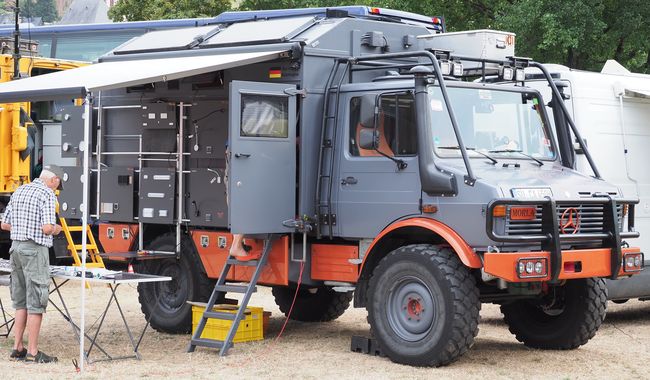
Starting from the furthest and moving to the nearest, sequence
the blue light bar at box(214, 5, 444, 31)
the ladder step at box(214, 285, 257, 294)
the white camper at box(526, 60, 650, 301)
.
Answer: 1. the white camper at box(526, 60, 650, 301)
2. the blue light bar at box(214, 5, 444, 31)
3. the ladder step at box(214, 285, 257, 294)

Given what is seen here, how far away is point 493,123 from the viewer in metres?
10.6

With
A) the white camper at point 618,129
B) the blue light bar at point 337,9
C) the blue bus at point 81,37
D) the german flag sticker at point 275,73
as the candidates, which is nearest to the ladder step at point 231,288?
the german flag sticker at point 275,73

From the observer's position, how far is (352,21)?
1128cm

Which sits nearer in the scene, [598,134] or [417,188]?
[417,188]

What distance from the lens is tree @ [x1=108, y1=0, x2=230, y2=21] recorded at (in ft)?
95.5

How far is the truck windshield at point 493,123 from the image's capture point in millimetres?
10156

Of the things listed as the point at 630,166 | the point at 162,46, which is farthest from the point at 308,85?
the point at 630,166

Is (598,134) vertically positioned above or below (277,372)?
above

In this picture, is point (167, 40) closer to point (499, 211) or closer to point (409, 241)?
point (409, 241)

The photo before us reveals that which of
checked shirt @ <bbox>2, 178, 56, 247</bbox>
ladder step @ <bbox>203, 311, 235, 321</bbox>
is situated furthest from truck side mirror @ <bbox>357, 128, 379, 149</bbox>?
checked shirt @ <bbox>2, 178, 56, 247</bbox>

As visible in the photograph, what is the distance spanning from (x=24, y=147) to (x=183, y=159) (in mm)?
5075

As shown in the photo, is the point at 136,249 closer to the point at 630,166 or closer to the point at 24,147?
the point at 24,147

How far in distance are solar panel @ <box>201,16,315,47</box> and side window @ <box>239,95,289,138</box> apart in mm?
693

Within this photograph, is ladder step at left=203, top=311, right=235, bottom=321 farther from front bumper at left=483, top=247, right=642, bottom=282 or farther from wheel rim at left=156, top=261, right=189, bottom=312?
front bumper at left=483, top=247, right=642, bottom=282
